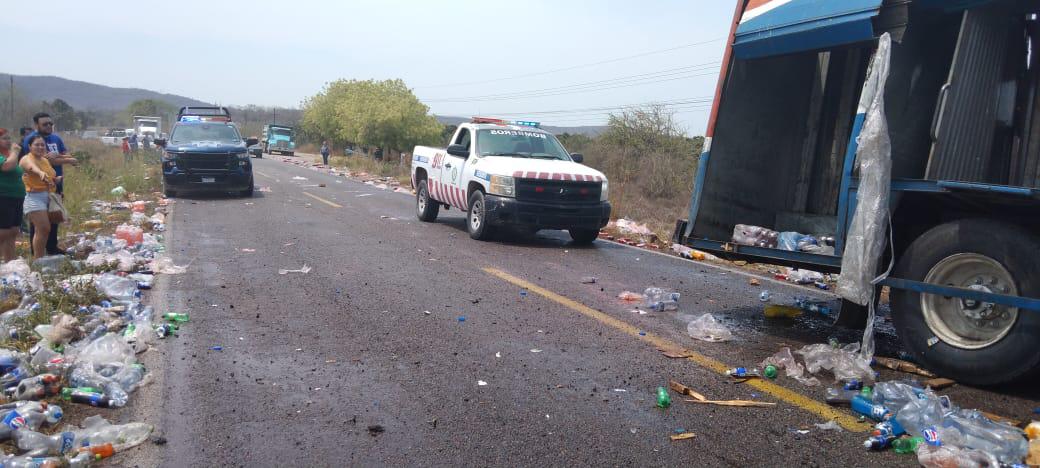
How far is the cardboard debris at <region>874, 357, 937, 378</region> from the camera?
514 centimetres

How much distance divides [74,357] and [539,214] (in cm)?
724

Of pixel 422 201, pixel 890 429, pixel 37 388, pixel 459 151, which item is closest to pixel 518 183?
pixel 459 151

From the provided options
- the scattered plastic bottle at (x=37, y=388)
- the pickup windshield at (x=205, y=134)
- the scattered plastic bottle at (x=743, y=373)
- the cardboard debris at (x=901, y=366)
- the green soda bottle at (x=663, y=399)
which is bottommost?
the scattered plastic bottle at (x=37, y=388)

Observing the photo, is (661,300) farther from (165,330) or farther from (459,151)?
(459,151)

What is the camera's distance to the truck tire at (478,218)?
11.7m

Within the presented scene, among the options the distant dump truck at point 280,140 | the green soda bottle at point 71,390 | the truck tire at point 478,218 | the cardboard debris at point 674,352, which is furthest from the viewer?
the distant dump truck at point 280,140

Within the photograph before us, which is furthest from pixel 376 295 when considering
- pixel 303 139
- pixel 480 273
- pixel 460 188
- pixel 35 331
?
pixel 303 139

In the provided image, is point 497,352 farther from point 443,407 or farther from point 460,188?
point 460,188

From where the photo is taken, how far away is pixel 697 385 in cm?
489

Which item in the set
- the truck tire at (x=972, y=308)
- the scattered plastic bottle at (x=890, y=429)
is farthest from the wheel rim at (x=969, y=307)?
the scattered plastic bottle at (x=890, y=429)

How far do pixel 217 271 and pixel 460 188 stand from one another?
482cm

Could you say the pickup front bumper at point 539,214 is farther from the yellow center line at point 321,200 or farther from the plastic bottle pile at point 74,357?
the yellow center line at point 321,200

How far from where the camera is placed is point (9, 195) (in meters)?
8.26

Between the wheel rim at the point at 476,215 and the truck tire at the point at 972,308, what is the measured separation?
7.31 m
